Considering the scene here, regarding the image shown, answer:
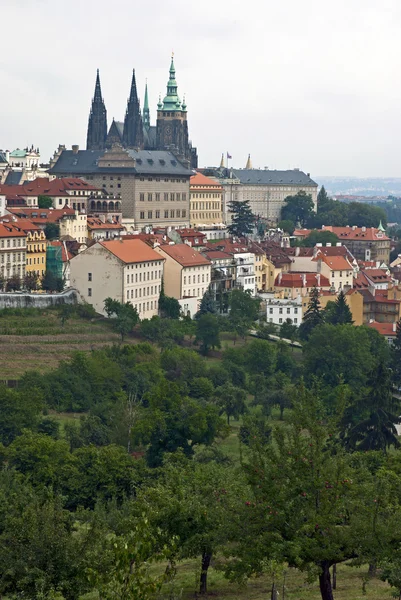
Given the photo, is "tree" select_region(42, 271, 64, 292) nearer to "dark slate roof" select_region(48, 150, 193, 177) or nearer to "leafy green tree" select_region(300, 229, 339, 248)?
"dark slate roof" select_region(48, 150, 193, 177)

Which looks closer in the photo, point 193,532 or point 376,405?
point 193,532

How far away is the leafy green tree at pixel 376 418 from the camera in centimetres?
5872

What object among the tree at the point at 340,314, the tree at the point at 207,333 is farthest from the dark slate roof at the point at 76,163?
the tree at the point at 207,333

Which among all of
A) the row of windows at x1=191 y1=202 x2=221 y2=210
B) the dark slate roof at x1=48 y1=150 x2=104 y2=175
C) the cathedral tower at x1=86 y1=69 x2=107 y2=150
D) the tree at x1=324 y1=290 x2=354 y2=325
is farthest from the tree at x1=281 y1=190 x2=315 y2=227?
the tree at x1=324 y1=290 x2=354 y2=325

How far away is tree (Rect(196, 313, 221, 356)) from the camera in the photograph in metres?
87.6

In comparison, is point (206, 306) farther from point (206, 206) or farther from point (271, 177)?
point (271, 177)

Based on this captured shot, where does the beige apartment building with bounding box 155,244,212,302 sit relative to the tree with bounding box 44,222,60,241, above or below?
below

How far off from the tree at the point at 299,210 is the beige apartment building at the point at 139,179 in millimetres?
30887

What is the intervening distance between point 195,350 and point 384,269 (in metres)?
38.9

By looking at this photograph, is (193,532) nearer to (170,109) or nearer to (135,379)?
(135,379)

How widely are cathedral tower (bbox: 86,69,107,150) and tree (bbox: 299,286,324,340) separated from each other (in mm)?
78312

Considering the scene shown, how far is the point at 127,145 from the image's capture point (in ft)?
571

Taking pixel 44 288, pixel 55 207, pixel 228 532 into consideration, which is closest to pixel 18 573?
pixel 228 532

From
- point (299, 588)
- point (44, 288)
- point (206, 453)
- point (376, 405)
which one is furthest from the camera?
point (44, 288)
